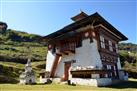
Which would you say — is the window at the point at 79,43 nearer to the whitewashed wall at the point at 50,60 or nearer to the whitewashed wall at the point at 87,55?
the whitewashed wall at the point at 87,55

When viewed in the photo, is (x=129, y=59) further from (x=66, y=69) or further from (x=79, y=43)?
(x=79, y=43)

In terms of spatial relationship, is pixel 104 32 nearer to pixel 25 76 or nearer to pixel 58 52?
pixel 58 52

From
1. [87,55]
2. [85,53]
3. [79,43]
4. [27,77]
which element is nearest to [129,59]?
[79,43]

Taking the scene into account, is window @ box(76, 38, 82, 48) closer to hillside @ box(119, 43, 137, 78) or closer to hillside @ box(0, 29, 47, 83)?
hillside @ box(0, 29, 47, 83)

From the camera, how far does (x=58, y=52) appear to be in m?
30.9

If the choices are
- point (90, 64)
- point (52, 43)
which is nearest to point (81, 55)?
point (90, 64)

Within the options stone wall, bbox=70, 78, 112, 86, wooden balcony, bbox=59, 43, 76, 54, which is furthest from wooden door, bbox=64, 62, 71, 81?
stone wall, bbox=70, 78, 112, 86

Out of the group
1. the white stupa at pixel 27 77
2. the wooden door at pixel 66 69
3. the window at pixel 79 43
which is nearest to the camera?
the white stupa at pixel 27 77

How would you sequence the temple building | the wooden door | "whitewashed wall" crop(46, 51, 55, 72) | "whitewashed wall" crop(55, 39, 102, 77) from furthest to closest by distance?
"whitewashed wall" crop(46, 51, 55, 72) → the wooden door → "whitewashed wall" crop(55, 39, 102, 77) → the temple building

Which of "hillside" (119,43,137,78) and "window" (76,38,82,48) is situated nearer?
"window" (76,38,82,48)

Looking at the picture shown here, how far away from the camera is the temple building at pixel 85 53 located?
83.2 ft

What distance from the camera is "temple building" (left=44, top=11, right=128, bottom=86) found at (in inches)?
998

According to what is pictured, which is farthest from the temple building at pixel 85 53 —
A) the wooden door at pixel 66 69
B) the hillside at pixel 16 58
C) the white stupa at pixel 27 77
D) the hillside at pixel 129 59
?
the hillside at pixel 129 59

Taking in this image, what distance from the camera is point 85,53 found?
27.3m
